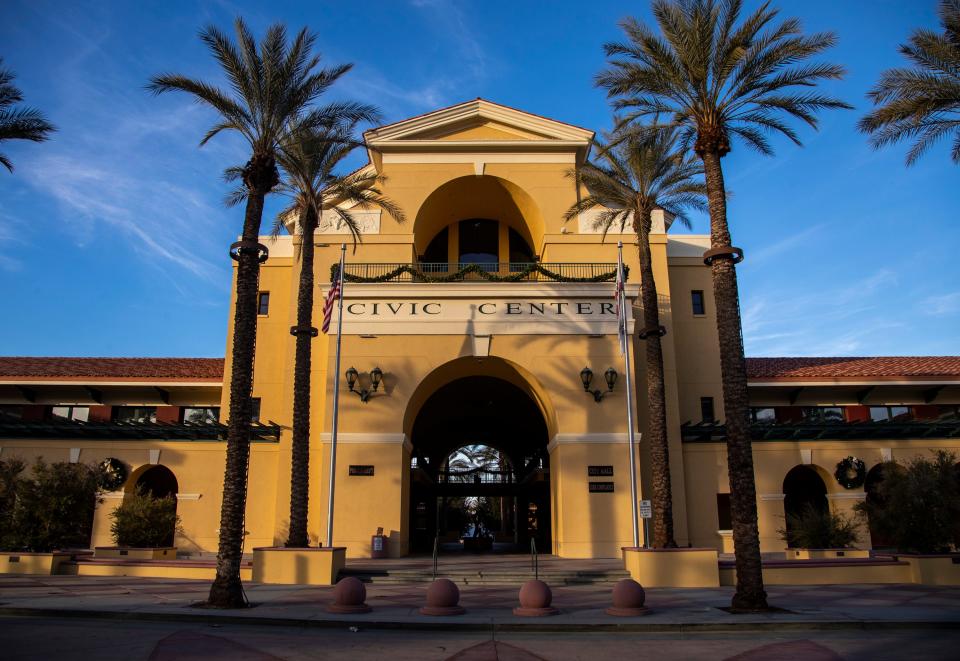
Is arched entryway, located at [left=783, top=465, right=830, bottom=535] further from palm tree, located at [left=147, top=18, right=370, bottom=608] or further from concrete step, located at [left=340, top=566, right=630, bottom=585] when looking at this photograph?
palm tree, located at [left=147, top=18, right=370, bottom=608]

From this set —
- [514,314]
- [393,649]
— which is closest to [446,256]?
[514,314]

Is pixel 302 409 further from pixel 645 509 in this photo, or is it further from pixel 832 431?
pixel 832 431

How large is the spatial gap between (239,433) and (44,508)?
917 cm

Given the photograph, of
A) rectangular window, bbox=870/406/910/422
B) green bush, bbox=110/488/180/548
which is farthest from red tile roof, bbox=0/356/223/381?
rectangular window, bbox=870/406/910/422

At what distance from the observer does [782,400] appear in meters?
30.9

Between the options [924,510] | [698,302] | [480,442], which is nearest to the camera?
[924,510]

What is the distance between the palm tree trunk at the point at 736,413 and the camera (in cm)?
1391

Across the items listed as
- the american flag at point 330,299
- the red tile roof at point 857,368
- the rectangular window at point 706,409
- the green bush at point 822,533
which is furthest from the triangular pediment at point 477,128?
the green bush at point 822,533

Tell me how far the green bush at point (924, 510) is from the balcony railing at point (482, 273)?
10.1 meters

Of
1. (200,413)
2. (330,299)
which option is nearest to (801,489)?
(330,299)

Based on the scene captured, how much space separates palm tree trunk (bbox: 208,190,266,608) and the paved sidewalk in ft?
2.41

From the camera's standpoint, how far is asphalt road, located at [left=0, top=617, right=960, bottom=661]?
994cm

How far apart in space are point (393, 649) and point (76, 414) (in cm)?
2609

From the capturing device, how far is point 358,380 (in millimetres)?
23828
